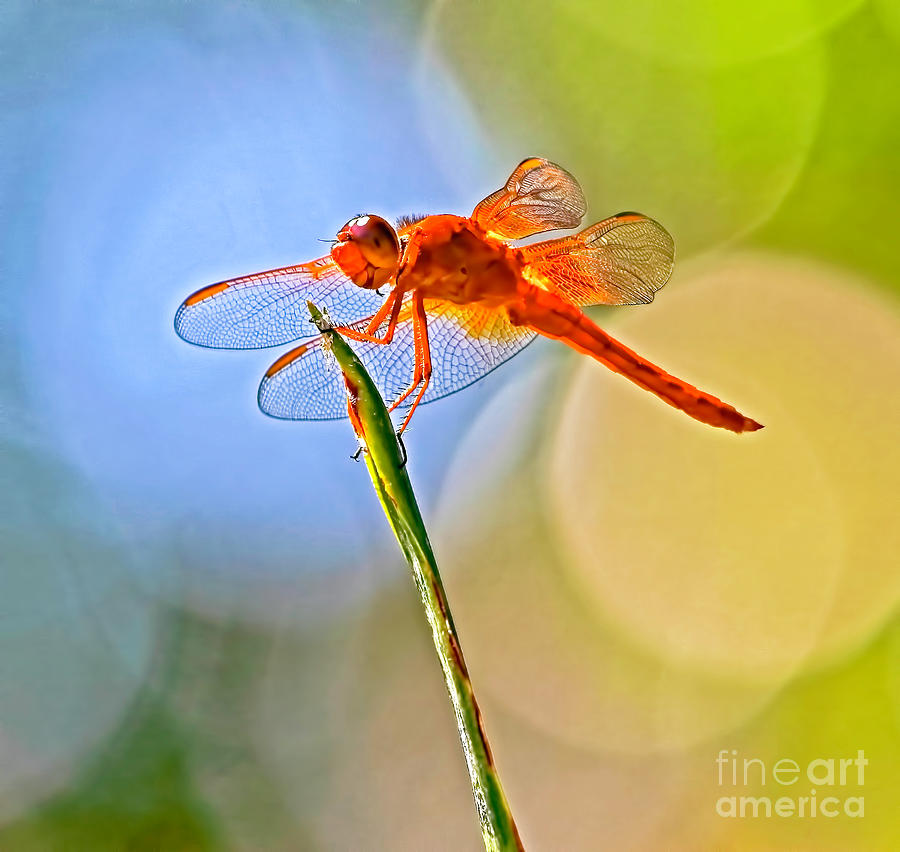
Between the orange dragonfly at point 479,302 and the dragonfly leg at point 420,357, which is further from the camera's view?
the orange dragonfly at point 479,302

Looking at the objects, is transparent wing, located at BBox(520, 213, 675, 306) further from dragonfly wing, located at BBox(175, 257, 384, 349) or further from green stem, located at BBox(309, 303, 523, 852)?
green stem, located at BBox(309, 303, 523, 852)

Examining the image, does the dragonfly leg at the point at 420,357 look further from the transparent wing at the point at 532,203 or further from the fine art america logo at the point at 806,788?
the fine art america logo at the point at 806,788

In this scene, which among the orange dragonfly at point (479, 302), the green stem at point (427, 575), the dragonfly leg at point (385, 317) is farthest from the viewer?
the orange dragonfly at point (479, 302)

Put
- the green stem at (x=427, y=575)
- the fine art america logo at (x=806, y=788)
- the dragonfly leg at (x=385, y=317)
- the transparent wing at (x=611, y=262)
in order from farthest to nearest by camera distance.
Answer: the fine art america logo at (x=806, y=788) < the transparent wing at (x=611, y=262) < the dragonfly leg at (x=385, y=317) < the green stem at (x=427, y=575)

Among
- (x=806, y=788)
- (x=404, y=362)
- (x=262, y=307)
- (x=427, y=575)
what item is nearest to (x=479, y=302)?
(x=404, y=362)

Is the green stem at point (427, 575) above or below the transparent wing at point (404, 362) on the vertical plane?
below

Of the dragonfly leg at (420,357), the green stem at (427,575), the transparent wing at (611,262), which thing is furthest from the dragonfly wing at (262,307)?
the green stem at (427,575)

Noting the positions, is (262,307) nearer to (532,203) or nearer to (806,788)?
(532,203)
